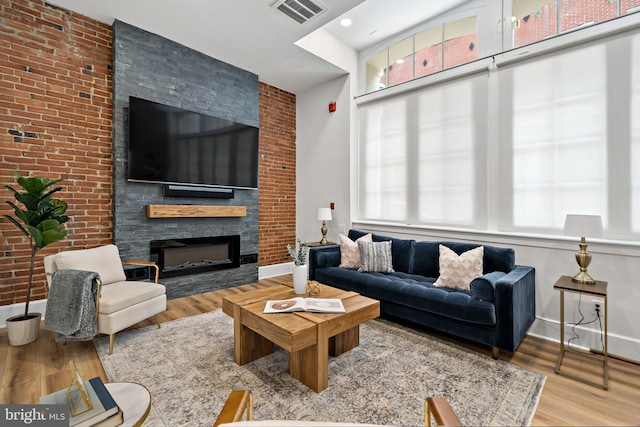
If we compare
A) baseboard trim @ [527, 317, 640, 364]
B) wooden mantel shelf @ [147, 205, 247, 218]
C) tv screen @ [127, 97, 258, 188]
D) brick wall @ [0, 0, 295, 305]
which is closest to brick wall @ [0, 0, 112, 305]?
brick wall @ [0, 0, 295, 305]

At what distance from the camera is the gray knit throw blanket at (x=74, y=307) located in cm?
236

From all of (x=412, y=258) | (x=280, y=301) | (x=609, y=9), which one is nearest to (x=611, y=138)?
(x=609, y=9)

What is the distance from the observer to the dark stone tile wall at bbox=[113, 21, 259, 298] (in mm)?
3406

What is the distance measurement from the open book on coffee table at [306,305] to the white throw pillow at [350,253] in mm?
1350

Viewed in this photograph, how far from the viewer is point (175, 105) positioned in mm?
3840

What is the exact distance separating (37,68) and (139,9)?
3.92 feet

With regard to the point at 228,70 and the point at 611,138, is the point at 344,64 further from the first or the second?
the point at 611,138

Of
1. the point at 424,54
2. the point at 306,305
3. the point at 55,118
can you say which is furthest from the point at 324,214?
the point at 55,118

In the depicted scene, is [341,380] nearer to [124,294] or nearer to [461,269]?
[461,269]

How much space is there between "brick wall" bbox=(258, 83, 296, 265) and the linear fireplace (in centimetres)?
64

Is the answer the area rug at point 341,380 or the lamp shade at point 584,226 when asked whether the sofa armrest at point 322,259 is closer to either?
the area rug at point 341,380

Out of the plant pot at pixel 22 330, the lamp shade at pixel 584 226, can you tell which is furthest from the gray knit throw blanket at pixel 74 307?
the lamp shade at pixel 584 226

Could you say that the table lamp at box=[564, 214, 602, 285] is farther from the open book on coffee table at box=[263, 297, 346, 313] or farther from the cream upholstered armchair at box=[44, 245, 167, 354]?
the cream upholstered armchair at box=[44, 245, 167, 354]

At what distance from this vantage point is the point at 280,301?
2334 millimetres
